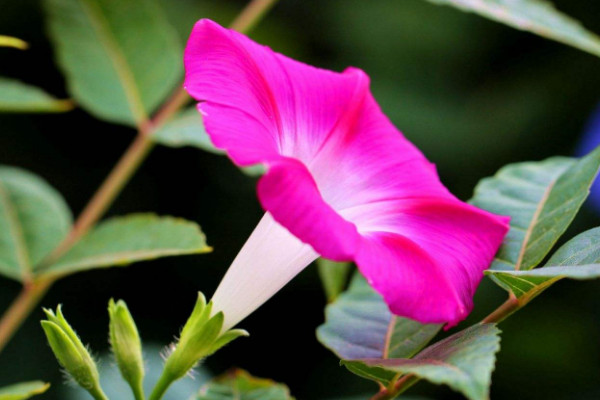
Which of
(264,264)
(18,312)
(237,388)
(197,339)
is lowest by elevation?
(18,312)

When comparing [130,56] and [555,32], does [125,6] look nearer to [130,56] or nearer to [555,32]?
[130,56]

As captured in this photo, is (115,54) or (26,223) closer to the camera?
(26,223)

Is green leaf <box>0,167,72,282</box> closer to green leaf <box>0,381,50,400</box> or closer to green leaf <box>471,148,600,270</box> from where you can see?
green leaf <box>0,381,50,400</box>

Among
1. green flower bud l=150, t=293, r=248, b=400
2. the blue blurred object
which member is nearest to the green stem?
green flower bud l=150, t=293, r=248, b=400

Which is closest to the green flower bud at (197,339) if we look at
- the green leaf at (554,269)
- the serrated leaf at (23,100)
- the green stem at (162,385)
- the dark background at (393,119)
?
the green stem at (162,385)

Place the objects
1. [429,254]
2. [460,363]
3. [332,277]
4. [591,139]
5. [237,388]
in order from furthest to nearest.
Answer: [591,139], [332,277], [237,388], [429,254], [460,363]

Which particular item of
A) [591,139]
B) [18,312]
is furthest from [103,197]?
[591,139]

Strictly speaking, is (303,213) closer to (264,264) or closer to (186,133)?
(264,264)
